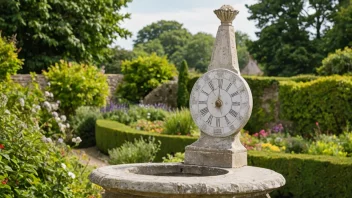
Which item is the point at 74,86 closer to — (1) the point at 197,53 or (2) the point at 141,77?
(2) the point at 141,77

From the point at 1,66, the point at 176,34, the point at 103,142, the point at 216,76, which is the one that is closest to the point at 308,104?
the point at 103,142

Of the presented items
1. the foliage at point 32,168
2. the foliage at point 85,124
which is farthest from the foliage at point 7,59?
the foliage at point 32,168

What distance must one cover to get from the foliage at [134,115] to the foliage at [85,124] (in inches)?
16.3

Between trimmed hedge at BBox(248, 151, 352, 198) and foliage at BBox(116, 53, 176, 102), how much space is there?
11652 millimetres

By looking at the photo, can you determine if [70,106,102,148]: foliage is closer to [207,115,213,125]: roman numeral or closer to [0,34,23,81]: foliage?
[0,34,23,81]: foliage

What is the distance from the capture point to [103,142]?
13.8 m

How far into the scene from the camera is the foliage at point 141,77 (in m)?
20.0

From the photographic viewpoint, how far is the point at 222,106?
17.8 feet

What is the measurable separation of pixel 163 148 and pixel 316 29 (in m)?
21.5

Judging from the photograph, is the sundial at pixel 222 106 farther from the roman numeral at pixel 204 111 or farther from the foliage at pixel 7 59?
the foliage at pixel 7 59

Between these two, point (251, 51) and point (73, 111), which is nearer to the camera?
point (73, 111)

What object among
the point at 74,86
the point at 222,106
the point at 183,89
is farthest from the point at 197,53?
the point at 222,106

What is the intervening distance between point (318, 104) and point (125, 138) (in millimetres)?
4826

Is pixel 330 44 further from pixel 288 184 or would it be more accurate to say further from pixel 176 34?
pixel 176 34
